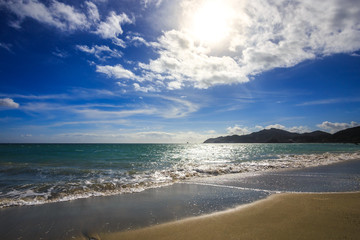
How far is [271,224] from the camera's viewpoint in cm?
491

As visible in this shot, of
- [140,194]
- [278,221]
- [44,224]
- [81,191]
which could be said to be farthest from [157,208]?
[81,191]

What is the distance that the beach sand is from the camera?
436cm

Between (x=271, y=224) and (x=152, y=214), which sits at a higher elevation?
(x=271, y=224)

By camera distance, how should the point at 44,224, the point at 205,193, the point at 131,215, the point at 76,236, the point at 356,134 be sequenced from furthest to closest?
the point at 356,134 → the point at 205,193 → the point at 131,215 → the point at 44,224 → the point at 76,236

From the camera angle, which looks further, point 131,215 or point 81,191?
point 81,191

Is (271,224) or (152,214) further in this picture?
(152,214)

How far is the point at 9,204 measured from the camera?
739 cm

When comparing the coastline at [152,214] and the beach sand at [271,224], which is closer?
the beach sand at [271,224]

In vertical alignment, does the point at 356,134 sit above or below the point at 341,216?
above

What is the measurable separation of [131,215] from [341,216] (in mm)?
6230

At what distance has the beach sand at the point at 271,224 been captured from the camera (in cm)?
436

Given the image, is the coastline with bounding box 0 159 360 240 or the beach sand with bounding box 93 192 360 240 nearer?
the beach sand with bounding box 93 192 360 240

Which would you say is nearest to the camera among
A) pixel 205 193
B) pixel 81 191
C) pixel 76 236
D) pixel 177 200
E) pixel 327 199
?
pixel 76 236

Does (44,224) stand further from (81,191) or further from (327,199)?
(327,199)
